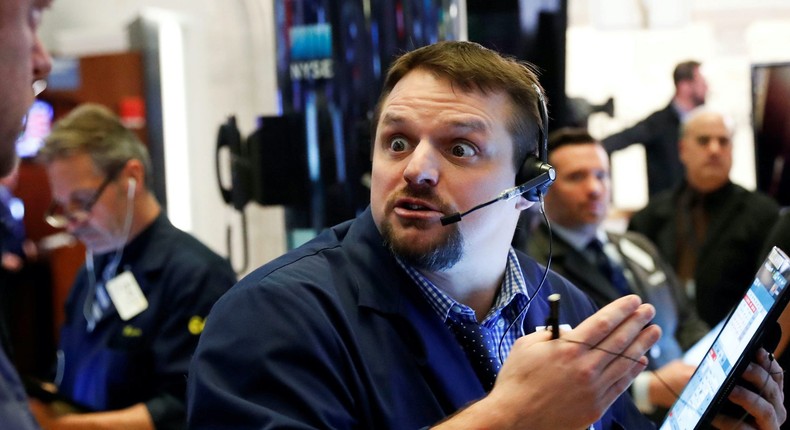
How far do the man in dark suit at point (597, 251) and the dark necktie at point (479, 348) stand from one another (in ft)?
4.27

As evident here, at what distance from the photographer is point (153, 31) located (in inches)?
208

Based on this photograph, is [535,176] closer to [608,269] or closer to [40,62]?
[40,62]

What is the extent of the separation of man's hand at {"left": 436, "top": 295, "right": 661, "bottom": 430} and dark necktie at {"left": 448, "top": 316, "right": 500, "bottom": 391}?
10.3 inches

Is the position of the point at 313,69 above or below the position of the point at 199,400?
above

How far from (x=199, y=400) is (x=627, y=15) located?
2.83 m

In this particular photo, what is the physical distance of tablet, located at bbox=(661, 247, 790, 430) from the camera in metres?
1.30

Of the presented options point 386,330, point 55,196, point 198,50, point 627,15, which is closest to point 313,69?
point 55,196

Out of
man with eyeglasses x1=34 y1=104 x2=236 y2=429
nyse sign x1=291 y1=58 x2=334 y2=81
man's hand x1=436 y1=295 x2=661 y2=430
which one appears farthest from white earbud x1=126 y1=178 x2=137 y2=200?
man's hand x1=436 y1=295 x2=661 y2=430

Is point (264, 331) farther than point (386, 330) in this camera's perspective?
No

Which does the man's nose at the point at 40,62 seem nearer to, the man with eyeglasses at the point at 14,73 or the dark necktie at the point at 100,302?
the man with eyeglasses at the point at 14,73

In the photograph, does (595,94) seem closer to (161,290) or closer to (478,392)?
(161,290)

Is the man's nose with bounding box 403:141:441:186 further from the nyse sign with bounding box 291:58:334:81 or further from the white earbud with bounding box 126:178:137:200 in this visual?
the white earbud with bounding box 126:178:137:200

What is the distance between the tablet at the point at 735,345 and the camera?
130cm

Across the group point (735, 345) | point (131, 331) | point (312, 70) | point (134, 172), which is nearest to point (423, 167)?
point (735, 345)
